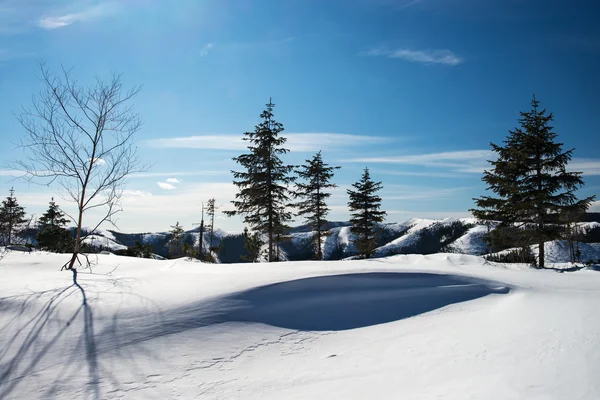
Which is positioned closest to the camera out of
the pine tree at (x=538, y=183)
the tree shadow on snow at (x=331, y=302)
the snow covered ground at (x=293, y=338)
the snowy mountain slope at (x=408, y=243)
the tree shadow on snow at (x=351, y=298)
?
the snow covered ground at (x=293, y=338)

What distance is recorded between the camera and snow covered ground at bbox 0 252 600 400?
309cm

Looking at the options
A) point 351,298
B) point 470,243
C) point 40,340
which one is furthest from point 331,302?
point 470,243

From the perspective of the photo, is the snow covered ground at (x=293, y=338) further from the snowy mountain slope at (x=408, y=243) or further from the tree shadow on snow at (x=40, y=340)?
the snowy mountain slope at (x=408, y=243)

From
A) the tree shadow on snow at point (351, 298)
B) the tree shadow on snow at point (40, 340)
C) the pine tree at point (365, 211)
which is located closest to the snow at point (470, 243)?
the pine tree at point (365, 211)

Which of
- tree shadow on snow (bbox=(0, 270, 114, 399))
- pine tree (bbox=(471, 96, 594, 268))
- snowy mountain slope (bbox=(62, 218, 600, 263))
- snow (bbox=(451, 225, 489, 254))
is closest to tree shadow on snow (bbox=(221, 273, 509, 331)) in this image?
tree shadow on snow (bbox=(0, 270, 114, 399))

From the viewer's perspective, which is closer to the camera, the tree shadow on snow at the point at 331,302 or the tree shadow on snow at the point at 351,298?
the tree shadow on snow at the point at 331,302

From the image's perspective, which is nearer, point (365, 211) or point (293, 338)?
point (293, 338)

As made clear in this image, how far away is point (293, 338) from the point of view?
15.0ft

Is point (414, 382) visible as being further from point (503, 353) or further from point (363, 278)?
point (363, 278)

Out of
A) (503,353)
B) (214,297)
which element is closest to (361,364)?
(503,353)

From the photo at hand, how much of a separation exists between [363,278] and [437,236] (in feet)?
269

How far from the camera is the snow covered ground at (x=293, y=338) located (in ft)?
10.1

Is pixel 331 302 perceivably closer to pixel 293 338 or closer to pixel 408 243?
pixel 293 338

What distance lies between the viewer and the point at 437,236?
81.8 meters
